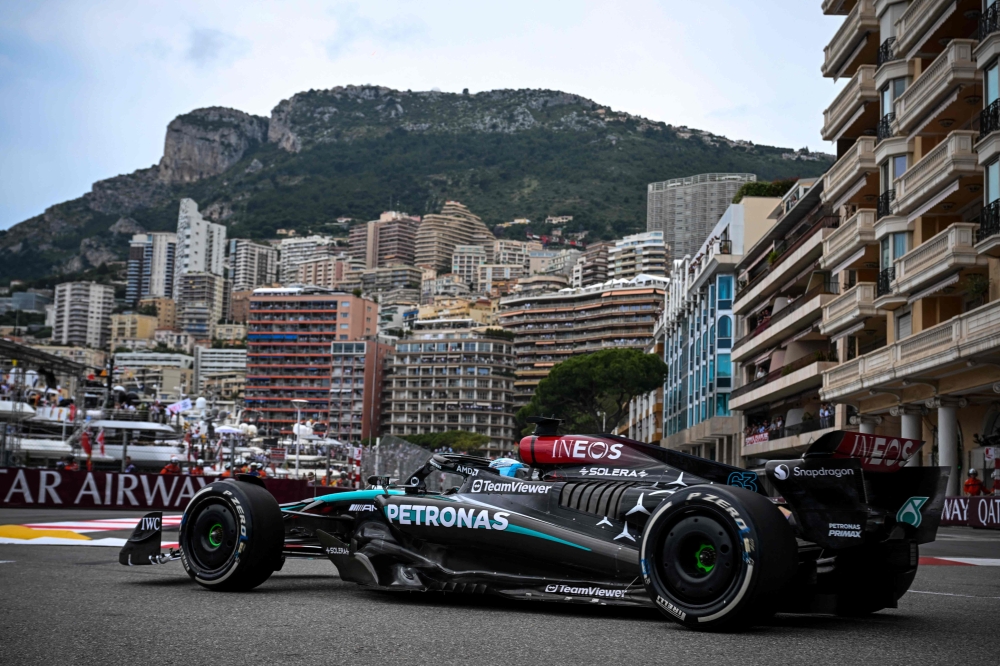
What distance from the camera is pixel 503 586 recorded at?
297 inches

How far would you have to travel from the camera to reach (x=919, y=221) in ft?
118

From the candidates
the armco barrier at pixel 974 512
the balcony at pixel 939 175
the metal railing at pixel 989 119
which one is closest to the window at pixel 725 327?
the balcony at pixel 939 175

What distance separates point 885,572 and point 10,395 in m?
56.6

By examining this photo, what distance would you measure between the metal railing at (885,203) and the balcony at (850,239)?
34.0 inches

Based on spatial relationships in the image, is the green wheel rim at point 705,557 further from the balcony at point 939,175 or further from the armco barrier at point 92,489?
Answer: the balcony at point 939,175

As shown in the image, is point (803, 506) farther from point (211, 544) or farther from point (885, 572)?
point (211, 544)

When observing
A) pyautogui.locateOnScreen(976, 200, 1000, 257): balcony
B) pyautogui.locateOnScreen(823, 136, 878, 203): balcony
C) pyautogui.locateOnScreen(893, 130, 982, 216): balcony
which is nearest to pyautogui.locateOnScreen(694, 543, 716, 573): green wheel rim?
pyautogui.locateOnScreen(976, 200, 1000, 257): balcony

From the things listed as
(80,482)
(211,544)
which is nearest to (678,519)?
(211,544)

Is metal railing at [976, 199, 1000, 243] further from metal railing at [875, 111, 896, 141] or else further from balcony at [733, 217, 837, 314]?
balcony at [733, 217, 837, 314]

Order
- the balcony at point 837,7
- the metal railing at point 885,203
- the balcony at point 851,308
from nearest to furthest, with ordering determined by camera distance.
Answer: the metal railing at point 885,203
the balcony at point 851,308
the balcony at point 837,7

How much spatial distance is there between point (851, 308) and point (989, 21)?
42.0 ft

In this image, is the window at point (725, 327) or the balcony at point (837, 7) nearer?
the balcony at point (837, 7)

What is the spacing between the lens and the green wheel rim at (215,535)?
8562mm

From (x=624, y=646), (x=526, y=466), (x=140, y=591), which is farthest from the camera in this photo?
(x=526, y=466)
